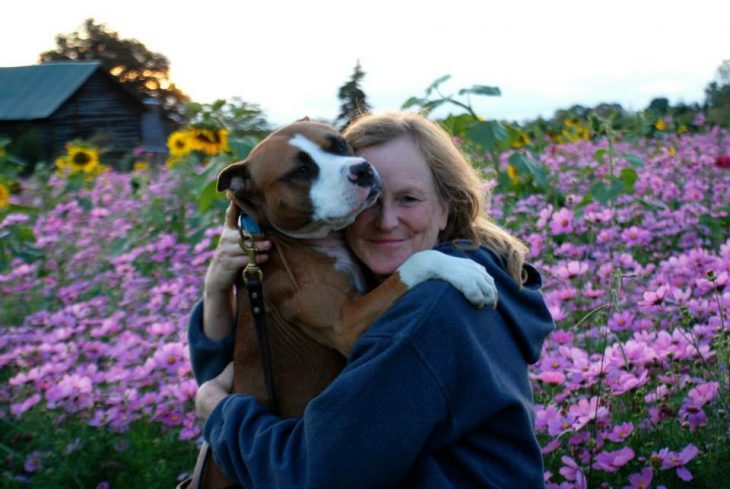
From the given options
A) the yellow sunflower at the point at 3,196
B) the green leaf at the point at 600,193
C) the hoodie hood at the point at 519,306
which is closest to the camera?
the hoodie hood at the point at 519,306

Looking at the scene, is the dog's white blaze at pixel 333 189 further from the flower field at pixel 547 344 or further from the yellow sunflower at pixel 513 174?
the yellow sunflower at pixel 513 174

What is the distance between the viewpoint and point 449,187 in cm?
241

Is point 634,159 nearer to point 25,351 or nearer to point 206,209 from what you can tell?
point 206,209

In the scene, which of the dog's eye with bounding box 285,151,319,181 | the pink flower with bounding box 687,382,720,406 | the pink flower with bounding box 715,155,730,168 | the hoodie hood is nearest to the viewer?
the hoodie hood

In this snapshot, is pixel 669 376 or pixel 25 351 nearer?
pixel 669 376

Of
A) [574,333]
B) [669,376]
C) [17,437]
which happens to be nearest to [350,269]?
[669,376]

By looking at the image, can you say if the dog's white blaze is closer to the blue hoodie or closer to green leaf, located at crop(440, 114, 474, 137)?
the blue hoodie

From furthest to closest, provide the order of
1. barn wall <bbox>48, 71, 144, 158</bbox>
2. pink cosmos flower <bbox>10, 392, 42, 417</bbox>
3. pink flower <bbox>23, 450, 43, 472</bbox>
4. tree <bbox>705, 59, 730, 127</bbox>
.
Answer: barn wall <bbox>48, 71, 144, 158</bbox>, tree <bbox>705, 59, 730, 127</bbox>, pink cosmos flower <bbox>10, 392, 42, 417</bbox>, pink flower <bbox>23, 450, 43, 472</bbox>

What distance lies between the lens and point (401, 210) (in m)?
2.35

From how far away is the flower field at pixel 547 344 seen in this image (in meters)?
2.67

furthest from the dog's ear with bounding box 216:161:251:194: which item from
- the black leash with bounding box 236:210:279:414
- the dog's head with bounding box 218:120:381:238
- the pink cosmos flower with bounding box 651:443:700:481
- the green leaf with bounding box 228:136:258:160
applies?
the green leaf with bounding box 228:136:258:160

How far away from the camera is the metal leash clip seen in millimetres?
2451

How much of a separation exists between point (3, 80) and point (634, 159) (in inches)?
853

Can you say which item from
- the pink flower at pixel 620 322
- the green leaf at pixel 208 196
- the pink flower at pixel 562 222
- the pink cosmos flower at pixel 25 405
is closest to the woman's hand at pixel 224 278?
the pink cosmos flower at pixel 25 405
